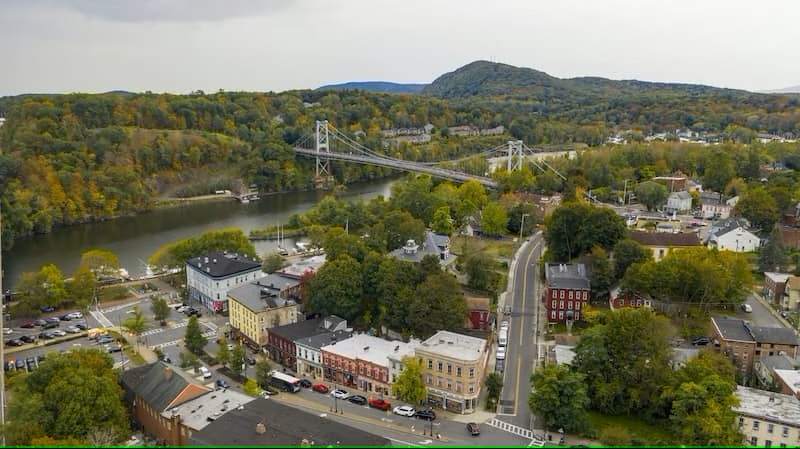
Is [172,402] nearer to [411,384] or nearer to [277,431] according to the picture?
[277,431]

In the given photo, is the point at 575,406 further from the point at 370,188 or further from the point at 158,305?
the point at 370,188

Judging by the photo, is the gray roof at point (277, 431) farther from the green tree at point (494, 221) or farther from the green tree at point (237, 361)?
the green tree at point (494, 221)

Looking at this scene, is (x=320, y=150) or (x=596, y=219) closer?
(x=596, y=219)

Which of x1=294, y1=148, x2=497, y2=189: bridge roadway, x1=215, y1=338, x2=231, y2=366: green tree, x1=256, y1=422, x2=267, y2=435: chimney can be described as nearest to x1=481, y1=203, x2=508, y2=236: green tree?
x1=294, y1=148, x2=497, y2=189: bridge roadway

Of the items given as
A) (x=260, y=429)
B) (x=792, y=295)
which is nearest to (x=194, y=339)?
(x=260, y=429)

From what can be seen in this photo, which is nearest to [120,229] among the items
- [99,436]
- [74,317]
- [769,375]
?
[74,317]

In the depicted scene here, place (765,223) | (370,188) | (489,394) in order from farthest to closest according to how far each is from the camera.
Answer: (370,188), (765,223), (489,394)

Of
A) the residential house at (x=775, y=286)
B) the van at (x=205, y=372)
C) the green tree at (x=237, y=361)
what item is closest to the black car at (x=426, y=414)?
the green tree at (x=237, y=361)
